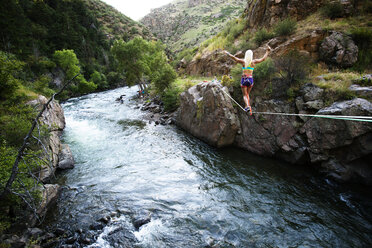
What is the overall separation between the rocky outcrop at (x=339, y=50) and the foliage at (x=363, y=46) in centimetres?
28

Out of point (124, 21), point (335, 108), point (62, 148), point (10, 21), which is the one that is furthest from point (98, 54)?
point (335, 108)

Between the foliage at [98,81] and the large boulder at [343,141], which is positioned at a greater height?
the foliage at [98,81]

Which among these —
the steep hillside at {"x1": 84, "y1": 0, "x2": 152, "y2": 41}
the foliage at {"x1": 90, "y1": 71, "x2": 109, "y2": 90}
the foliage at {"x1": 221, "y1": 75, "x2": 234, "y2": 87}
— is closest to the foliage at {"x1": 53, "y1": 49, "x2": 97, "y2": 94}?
the foliage at {"x1": 90, "y1": 71, "x2": 109, "y2": 90}

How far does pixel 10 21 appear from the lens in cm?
3269

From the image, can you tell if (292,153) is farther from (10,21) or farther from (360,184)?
(10,21)

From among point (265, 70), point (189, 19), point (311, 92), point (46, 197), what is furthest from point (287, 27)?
point (189, 19)

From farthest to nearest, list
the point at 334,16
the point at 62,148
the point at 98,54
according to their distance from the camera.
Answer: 1. the point at 98,54
2. the point at 334,16
3. the point at 62,148

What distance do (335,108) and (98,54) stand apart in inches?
2961

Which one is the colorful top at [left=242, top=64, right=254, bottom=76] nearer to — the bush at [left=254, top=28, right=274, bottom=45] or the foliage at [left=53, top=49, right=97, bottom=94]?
the bush at [left=254, top=28, right=274, bottom=45]

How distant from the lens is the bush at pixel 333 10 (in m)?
10.5

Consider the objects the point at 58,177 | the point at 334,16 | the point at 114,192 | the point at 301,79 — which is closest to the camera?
the point at 114,192

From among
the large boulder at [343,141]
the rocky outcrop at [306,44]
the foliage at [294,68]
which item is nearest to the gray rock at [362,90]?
the large boulder at [343,141]

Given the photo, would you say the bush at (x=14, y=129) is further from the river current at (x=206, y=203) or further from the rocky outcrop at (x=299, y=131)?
the rocky outcrop at (x=299, y=131)

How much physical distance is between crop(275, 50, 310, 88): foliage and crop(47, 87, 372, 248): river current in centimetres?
455
